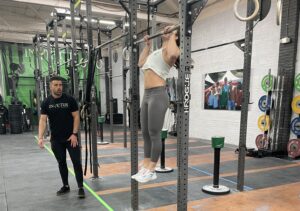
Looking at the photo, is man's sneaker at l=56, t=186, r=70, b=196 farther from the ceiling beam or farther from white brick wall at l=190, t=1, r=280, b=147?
the ceiling beam

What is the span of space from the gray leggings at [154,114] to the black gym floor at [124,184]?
114 cm

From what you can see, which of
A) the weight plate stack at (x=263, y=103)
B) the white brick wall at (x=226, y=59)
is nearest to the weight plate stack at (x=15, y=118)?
the white brick wall at (x=226, y=59)

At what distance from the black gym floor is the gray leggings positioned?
1.14 m

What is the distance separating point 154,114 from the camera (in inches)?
79.9

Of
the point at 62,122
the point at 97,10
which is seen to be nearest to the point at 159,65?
the point at 62,122

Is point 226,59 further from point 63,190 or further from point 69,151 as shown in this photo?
Result: point 63,190

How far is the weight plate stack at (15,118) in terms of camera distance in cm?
931

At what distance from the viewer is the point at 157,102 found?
2033mm

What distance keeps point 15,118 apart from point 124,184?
736cm

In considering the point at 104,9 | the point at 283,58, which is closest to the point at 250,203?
the point at 283,58

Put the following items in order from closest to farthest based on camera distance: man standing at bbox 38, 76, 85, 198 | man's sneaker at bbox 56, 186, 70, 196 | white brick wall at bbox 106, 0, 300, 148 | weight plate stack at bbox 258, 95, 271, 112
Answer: man standing at bbox 38, 76, 85, 198 < man's sneaker at bbox 56, 186, 70, 196 < weight plate stack at bbox 258, 95, 271, 112 < white brick wall at bbox 106, 0, 300, 148

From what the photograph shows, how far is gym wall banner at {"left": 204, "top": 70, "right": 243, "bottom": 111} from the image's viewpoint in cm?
645

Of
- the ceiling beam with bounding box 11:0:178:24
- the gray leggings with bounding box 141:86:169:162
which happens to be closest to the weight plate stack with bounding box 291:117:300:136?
the gray leggings with bounding box 141:86:169:162

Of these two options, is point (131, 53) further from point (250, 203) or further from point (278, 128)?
point (278, 128)
